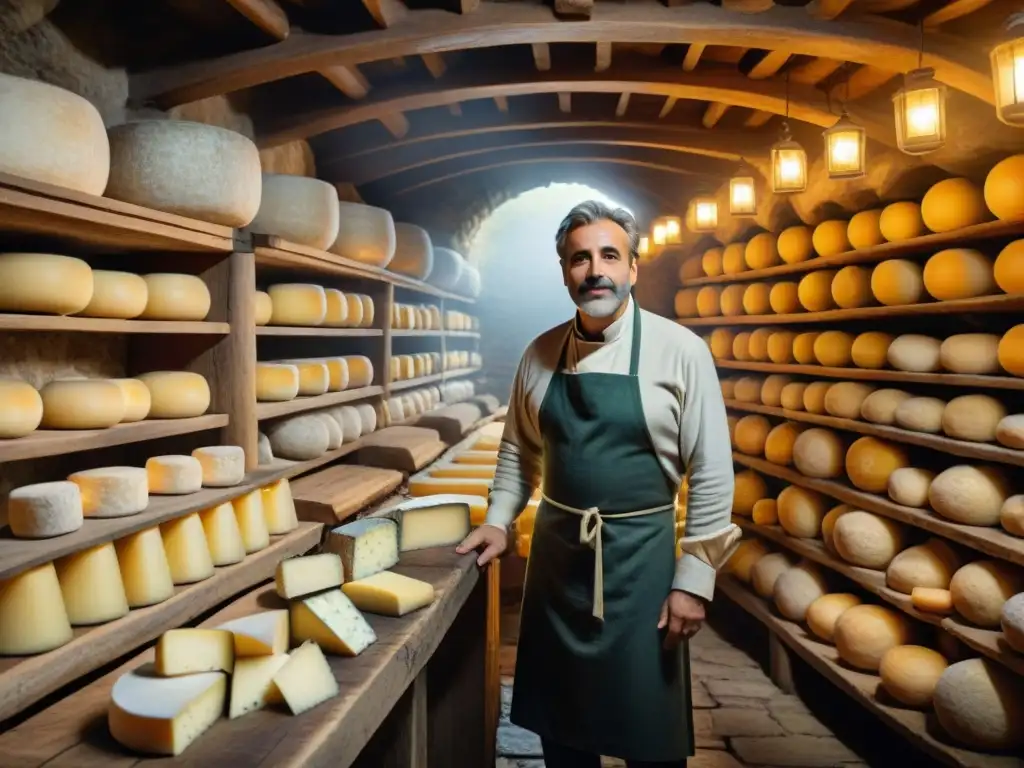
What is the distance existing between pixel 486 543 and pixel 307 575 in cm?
69

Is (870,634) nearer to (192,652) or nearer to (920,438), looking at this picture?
(920,438)

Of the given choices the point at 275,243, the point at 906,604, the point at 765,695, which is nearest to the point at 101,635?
the point at 275,243

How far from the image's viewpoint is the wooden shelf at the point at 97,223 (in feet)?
6.06

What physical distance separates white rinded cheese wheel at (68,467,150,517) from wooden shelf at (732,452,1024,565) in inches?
106

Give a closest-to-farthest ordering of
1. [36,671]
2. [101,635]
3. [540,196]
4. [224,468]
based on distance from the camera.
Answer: [36,671], [101,635], [224,468], [540,196]

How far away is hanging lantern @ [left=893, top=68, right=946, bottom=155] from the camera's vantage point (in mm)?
2764

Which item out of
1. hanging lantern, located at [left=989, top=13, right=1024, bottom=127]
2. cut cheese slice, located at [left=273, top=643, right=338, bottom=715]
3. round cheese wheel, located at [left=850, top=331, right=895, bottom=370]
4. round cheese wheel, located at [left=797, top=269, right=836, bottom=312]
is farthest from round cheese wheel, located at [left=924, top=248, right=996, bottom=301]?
cut cheese slice, located at [left=273, top=643, right=338, bottom=715]

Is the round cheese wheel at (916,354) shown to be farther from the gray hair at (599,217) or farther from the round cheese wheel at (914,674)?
the gray hair at (599,217)

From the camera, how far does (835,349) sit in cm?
421

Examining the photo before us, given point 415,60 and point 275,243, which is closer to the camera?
point 275,243

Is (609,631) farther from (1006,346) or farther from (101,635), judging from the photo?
(1006,346)

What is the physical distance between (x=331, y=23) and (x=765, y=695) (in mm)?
3551

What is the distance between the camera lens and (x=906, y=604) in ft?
11.0

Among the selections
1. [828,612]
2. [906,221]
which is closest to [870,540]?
[828,612]
